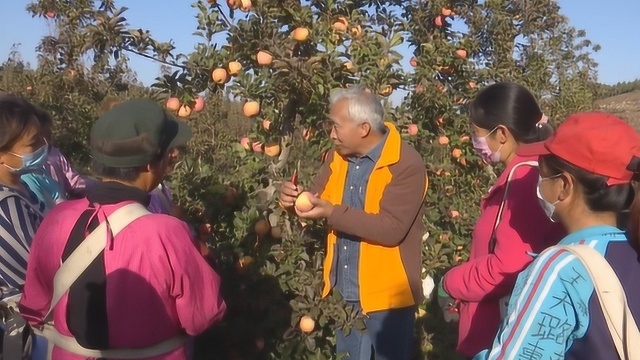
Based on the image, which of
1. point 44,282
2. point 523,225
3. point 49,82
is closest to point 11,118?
point 44,282

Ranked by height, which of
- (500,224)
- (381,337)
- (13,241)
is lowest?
(381,337)

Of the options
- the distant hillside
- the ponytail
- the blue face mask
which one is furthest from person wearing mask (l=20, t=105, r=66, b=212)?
Result: the distant hillside

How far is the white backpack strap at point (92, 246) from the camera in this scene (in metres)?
1.82

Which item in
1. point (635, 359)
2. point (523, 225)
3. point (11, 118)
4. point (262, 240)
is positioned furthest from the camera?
point (262, 240)

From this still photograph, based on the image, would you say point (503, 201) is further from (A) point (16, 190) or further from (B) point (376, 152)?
(A) point (16, 190)

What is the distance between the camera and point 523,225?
213 centimetres

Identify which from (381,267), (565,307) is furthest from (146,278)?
(381,267)

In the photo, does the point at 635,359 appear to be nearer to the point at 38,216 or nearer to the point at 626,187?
the point at 626,187

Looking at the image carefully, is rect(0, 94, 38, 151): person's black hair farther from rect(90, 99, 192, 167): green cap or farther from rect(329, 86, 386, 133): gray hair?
rect(329, 86, 386, 133): gray hair

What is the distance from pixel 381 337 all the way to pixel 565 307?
152cm

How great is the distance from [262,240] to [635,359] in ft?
6.23

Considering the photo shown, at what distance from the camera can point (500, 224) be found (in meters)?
2.20

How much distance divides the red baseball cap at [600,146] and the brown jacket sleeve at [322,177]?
1503 millimetres

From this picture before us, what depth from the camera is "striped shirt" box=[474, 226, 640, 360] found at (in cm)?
144
